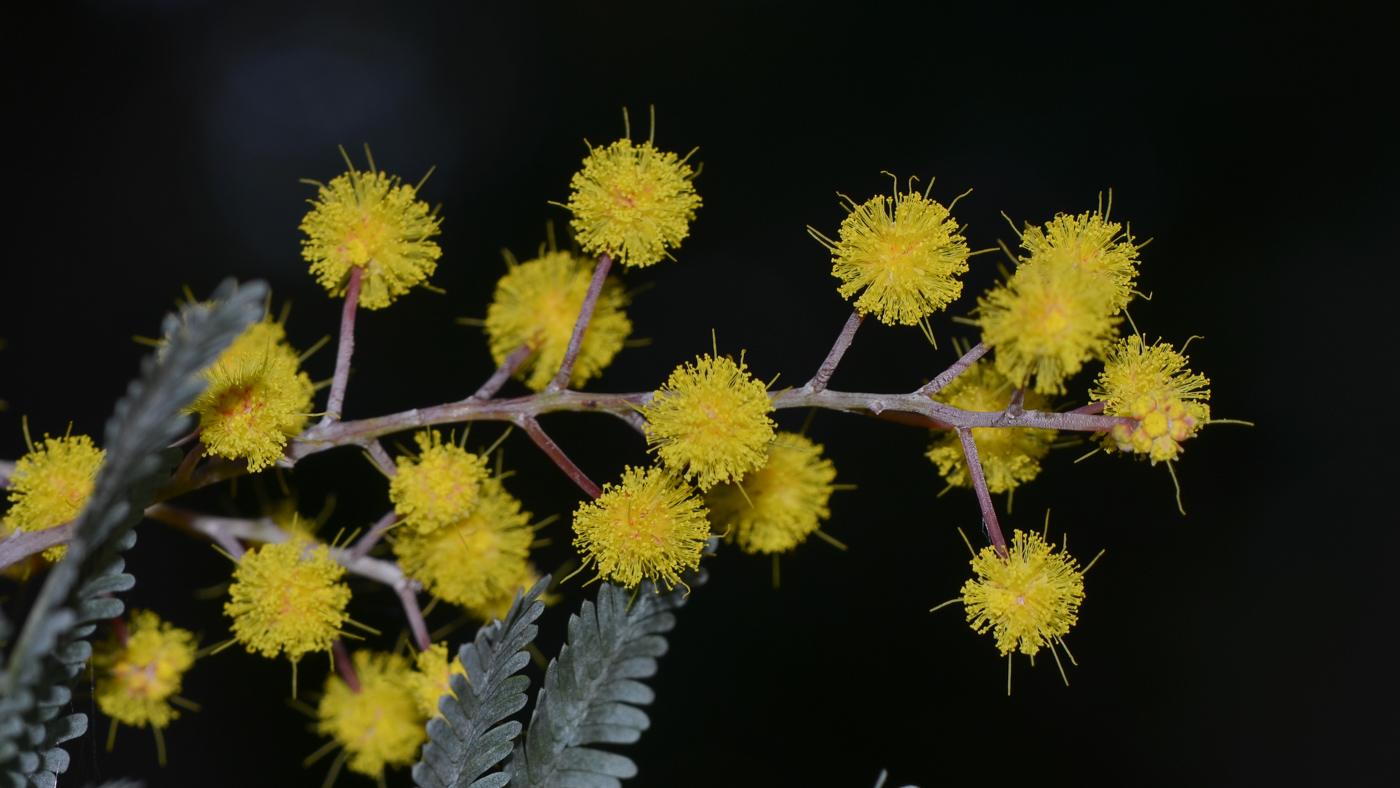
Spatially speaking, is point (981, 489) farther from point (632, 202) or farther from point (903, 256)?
point (632, 202)

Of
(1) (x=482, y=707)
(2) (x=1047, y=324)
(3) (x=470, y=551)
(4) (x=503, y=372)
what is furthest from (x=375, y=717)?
(2) (x=1047, y=324)

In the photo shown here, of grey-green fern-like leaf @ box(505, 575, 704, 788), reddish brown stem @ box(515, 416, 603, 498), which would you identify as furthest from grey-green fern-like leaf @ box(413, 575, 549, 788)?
reddish brown stem @ box(515, 416, 603, 498)

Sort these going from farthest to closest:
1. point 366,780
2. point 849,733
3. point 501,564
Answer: point 849,733, point 366,780, point 501,564

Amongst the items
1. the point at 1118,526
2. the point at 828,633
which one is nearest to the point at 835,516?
the point at 828,633

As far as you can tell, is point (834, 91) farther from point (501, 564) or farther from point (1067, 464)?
point (501, 564)

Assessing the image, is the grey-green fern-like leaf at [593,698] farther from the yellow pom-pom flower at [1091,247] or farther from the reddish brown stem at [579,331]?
the yellow pom-pom flower at [1091,247]

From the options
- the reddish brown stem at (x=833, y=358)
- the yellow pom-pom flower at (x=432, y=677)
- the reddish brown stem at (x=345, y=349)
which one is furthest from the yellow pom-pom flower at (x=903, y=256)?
the yellow pom-pom flower at (x=432, y=677)
